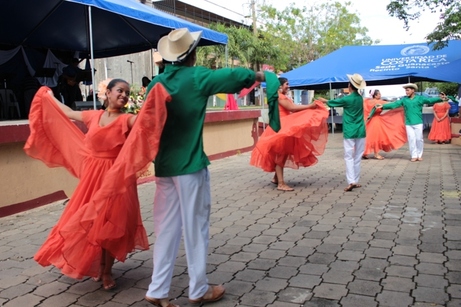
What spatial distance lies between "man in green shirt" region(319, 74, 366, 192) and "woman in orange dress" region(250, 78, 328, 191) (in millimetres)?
346

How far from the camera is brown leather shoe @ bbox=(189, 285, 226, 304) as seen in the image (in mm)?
3474

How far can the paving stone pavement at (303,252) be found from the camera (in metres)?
3.64

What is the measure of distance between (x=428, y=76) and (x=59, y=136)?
1527cm

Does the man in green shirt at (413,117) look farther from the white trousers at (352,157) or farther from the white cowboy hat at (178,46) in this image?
the white cowboy hat at (178,46)

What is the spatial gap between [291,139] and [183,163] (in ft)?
15.1

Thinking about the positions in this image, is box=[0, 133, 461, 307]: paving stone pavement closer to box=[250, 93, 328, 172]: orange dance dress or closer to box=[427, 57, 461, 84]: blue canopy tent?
box=[250, 93, 328, 172]: orange dance dress

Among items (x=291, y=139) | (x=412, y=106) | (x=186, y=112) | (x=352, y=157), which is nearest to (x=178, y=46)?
(x=186, y=112)

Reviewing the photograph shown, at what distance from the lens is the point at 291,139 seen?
7.64 meters

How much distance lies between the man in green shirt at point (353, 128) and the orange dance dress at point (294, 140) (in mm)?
341

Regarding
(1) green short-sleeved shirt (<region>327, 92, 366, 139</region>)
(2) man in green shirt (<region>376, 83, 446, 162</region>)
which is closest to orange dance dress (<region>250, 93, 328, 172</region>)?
(1) green short-sleeved shirt (<region>327, 92, 366, 139</region>)

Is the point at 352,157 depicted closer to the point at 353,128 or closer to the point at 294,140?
the point at 353,128

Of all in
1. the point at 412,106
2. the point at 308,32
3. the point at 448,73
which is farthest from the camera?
the point at 308,32

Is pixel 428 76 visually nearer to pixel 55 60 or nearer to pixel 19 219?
pixel 55 60

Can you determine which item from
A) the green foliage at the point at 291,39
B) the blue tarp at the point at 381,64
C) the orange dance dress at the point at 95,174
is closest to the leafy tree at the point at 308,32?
the green foliage at the point at 291,39
